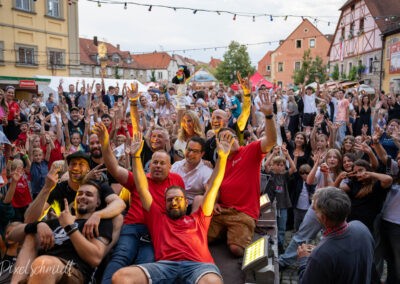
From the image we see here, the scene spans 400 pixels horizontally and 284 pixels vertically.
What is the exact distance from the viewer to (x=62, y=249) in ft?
9.87

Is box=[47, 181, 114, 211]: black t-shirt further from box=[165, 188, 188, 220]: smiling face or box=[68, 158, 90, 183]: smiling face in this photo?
box=[165, 188, 188, 220]: smiling face

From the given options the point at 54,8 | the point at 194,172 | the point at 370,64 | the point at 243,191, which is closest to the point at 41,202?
the point at 194,172

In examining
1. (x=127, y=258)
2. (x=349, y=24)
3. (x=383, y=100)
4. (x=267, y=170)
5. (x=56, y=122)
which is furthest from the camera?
(x=349, y=24)

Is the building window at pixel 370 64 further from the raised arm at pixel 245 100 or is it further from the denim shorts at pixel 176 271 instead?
the denim shorts at pixel 176 271

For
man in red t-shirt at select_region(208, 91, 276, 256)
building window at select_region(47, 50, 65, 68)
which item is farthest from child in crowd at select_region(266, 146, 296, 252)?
building window at select_region(47, 50, 65, 68)

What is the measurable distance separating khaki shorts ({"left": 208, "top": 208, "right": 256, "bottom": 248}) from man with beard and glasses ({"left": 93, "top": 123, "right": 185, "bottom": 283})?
0.57m

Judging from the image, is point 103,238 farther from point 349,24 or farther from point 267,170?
point 349,24

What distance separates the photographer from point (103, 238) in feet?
10.3

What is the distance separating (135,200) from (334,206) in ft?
6.68

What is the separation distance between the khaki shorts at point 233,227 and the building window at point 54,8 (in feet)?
75.5

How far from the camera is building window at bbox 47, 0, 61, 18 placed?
22533mm

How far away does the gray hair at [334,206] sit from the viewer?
98.3 inches

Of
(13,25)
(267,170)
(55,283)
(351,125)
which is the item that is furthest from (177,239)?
(13,25)

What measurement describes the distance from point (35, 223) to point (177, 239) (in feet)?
4.04
